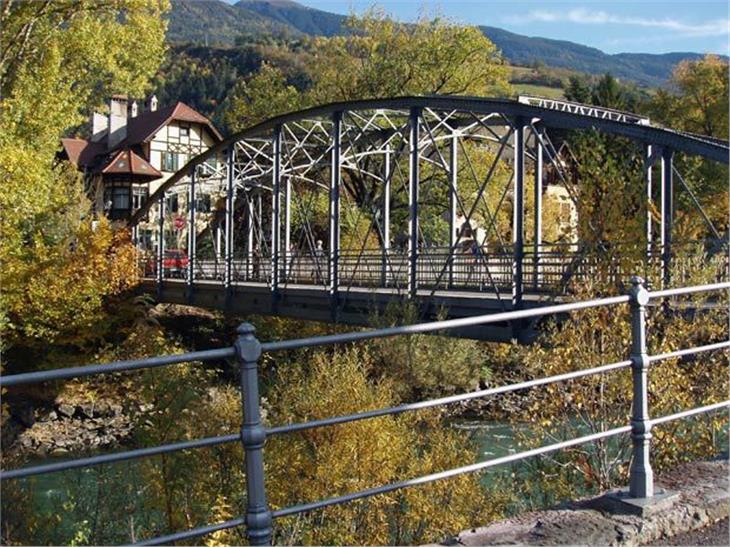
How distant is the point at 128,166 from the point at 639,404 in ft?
190

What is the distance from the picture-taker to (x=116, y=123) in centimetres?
6494

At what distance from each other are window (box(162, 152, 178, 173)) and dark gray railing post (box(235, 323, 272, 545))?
60.7 meters

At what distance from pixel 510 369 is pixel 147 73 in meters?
17.8

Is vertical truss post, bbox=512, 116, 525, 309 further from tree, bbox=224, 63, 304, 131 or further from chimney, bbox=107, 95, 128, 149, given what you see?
chimney, bbox=107, 95, 128, 149

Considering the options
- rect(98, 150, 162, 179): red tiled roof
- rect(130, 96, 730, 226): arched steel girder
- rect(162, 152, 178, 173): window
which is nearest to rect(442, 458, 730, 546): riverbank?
rect(130, 96, 730, 226): arched steel girder

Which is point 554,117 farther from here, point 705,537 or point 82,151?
point 82,151

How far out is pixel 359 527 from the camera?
14391 millimetres

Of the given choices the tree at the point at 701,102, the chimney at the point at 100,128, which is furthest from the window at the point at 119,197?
the tree at the point at 701,102

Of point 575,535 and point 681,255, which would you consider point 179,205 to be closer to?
point 681,255

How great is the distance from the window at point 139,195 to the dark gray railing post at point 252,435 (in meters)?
59.2

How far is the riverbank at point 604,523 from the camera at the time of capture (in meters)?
4.10

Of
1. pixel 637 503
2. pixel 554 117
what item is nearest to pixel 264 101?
pixel 554 117

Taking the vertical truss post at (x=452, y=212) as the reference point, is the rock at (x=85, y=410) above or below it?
below

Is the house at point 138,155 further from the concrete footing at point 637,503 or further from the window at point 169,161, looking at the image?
the concrete footing at point 637,503
